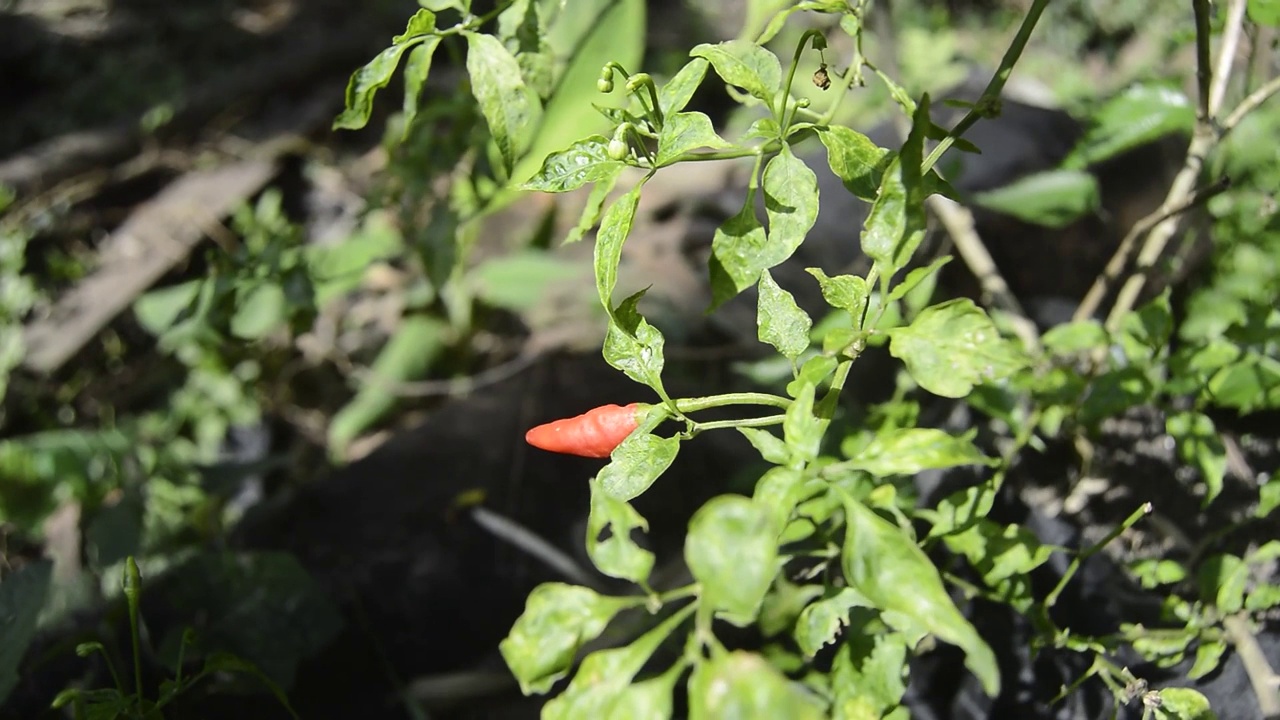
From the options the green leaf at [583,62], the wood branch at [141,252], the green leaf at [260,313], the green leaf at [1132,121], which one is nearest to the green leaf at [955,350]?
the green leaf at [1132,121]

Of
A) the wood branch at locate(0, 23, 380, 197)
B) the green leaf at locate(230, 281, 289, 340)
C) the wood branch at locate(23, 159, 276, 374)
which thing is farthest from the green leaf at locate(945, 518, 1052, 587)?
the wood branch at locate(0, 23, 380, 197)

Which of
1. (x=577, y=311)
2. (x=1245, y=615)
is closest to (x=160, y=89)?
(x=577, y=311)

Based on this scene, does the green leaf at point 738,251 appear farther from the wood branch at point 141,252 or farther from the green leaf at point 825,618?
the wood branch at point 141,252

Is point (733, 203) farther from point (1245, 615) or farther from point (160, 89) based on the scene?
point (160, 89)

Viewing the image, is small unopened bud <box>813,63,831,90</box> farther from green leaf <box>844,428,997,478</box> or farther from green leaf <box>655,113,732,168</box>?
green leaf <box>844,428,997,478</box>

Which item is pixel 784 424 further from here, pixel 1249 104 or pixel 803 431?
pixel 1249 104

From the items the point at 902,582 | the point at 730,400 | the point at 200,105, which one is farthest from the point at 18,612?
the point at 200,105
